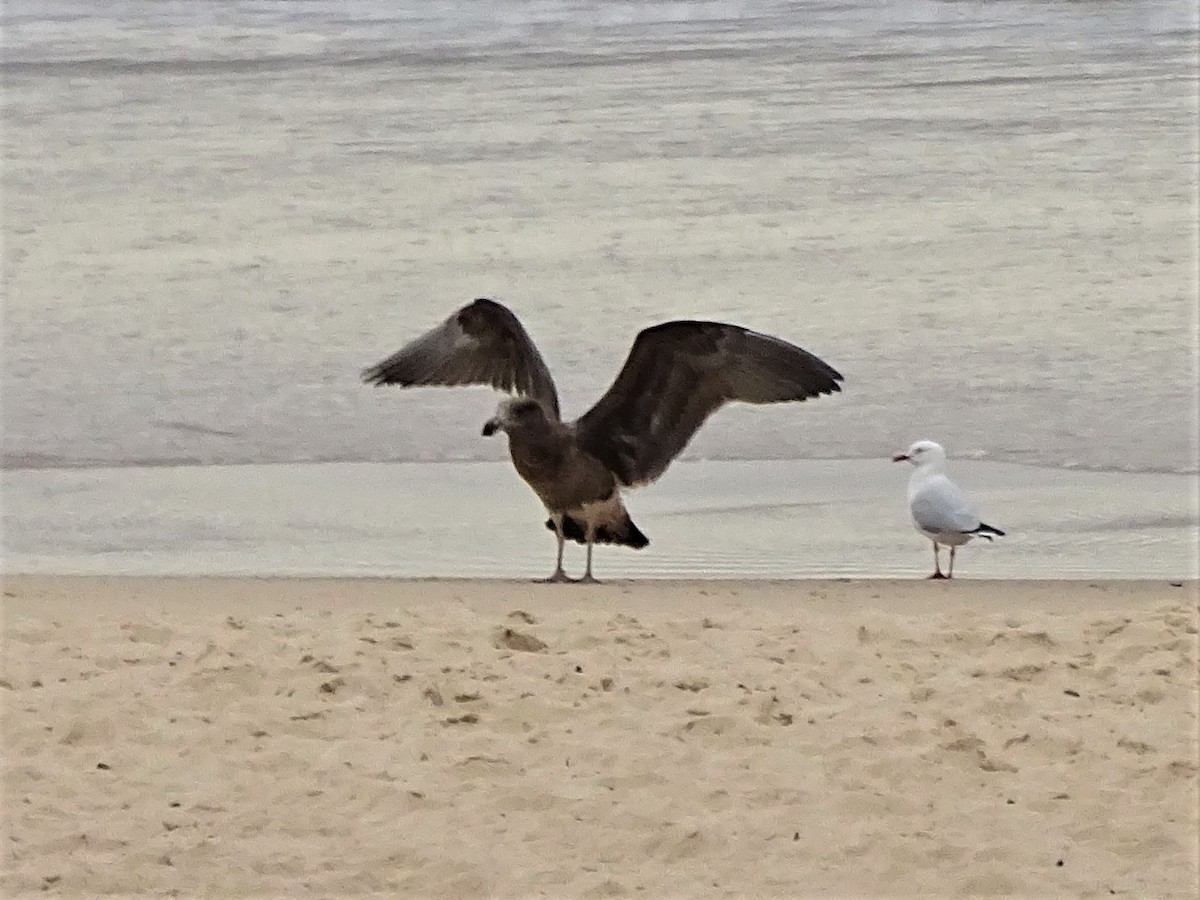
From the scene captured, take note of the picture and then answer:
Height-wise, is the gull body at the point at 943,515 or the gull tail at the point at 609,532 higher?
the gull body at the point at 943,515

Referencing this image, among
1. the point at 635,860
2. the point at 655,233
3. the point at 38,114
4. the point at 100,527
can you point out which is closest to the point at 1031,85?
the point at 655,233

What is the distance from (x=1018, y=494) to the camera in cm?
782

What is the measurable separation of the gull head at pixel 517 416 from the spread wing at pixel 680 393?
18cm

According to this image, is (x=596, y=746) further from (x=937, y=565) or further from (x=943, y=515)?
(x=937, y=565)

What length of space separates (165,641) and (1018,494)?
3.79 metres

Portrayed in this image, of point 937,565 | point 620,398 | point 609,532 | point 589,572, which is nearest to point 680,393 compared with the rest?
point 620,398

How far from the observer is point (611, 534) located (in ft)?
21.5

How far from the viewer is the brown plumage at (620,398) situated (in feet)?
20.7

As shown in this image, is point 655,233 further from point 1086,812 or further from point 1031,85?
point 1086,812

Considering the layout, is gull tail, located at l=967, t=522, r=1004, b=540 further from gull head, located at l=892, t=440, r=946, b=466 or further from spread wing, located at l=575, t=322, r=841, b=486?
spread wing, located at l=575, t=322, r=841, b=486

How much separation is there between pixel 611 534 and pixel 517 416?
557 millimetres

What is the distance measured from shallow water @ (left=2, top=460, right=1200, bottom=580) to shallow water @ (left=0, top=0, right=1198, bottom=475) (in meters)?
0.27

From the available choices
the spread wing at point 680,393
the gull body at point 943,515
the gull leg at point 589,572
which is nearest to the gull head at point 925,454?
the gull body at point 943,515

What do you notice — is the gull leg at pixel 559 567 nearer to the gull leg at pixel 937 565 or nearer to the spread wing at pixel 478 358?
the spread wing at pixel 478 358
